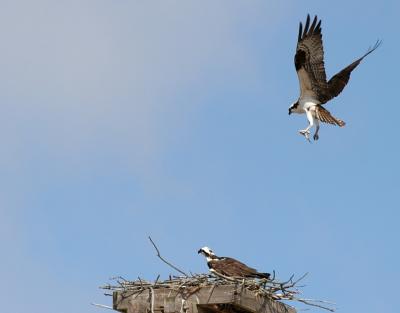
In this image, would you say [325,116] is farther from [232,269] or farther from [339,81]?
[232,269]

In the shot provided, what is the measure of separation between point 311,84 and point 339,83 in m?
0.47

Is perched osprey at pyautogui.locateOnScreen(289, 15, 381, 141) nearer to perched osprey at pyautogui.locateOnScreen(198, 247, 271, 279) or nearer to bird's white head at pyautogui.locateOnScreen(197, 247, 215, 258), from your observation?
bird's white head at pyautogui.locateOnScreen(197, 247, 215, 258)

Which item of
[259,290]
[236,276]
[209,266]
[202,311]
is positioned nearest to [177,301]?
[202,311]

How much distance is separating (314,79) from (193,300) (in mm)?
8432

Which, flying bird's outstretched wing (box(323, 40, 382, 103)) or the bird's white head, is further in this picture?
flying bird's outstretched wing (box(323, 40, 382, 103))

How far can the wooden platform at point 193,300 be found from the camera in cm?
718

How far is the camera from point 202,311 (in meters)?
7.26

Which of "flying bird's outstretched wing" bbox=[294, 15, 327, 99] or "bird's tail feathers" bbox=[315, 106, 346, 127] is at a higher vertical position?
"flying bird's outstretched wing" bbox=[294, 15, 327, 99]

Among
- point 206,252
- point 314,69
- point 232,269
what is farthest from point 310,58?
point 232,269

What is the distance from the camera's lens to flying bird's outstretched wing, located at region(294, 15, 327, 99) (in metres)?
15.0

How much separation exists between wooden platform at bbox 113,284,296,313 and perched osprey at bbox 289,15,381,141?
759 centimetres

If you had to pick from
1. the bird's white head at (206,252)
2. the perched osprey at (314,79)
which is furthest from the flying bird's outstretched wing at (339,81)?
the bird's white head at (206,252)

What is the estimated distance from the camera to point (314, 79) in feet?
49.9

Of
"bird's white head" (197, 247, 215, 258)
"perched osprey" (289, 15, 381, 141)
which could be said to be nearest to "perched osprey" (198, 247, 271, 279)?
"bird's white head" (197, 247, 215, 258)
